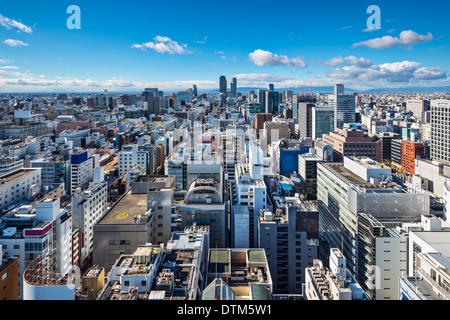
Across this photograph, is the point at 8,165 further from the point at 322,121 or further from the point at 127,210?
the point at 322,121

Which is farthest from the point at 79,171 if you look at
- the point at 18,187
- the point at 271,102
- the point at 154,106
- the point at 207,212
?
the point at 271,102

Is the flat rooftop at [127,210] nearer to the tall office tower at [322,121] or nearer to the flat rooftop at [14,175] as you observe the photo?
the flat rooftop at [14,175]

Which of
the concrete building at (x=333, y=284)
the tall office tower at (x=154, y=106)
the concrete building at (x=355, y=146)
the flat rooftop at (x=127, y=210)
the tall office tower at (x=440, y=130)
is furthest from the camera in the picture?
the tall office tower at (x=154, y=106)

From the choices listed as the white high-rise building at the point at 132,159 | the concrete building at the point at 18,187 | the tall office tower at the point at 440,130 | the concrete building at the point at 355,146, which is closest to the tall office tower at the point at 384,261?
the concrete building at the point at 18,187

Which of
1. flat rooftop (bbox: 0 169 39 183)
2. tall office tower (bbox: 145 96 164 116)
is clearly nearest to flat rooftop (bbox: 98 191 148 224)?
flat rooftop (bbox: 0 169 39 183)
